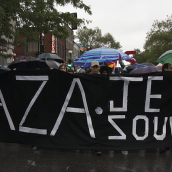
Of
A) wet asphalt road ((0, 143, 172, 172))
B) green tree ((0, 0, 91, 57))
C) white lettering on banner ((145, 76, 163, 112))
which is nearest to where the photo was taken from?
wet asphalt road ((0, 143, 172, 172))

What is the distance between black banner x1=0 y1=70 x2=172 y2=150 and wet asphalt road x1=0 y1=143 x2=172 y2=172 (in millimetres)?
225

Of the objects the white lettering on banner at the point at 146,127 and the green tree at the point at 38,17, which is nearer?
the white lettering on banner at the point at 146,127

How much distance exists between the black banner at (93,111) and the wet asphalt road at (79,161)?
0.23 m

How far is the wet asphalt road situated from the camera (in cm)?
395

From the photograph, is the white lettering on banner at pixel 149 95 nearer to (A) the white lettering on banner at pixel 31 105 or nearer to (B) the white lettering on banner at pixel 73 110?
(B) the white lettering on banner at pixel 73 110

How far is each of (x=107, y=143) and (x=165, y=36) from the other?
50.8 m

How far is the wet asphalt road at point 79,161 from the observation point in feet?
13.0

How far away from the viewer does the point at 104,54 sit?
9.62 meters

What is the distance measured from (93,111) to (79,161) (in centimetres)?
93

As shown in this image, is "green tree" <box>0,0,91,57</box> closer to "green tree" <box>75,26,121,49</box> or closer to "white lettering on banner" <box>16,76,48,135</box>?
"white lettering on banner" <box>16,76,48,135</box>

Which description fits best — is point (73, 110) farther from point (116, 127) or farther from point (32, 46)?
point (32, 46)

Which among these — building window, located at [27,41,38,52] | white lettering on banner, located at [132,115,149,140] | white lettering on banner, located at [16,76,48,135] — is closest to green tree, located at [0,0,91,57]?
white lettering on banner, located at [16,76,48,135]

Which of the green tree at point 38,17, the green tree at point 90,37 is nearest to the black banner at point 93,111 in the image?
the green tree at point 38,17

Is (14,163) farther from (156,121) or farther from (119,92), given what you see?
(156,121)
